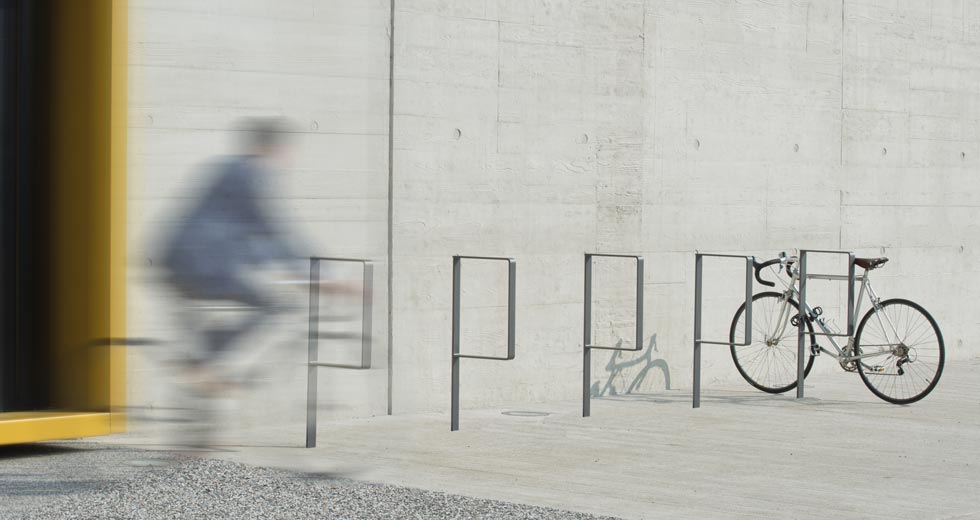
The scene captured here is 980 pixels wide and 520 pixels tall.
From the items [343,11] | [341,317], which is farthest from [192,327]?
[343,11]

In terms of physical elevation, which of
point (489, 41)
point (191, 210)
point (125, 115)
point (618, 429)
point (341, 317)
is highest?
point (489, 41)

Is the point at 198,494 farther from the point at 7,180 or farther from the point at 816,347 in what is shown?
the point at 816,347

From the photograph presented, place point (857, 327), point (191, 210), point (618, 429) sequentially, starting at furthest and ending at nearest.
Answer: point (857, 327) → point (618, 429) → point (191, 210)

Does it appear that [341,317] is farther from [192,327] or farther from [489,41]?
[489,41]

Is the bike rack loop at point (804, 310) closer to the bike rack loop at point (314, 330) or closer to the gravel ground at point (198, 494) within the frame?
the bike rack loop at point (314, 330)

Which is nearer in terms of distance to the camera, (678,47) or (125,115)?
(125,115)

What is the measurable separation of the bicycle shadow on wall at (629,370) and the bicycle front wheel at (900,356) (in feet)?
4.98

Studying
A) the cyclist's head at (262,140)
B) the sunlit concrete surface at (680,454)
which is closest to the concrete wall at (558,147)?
the sunlit concrete surface at (680,454)

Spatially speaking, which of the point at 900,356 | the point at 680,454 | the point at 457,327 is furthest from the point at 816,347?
the point at 457,327

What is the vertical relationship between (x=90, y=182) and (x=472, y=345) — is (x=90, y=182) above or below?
above

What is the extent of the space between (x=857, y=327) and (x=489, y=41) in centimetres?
345

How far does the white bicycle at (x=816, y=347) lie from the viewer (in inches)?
426

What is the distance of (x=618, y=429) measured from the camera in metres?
9.51

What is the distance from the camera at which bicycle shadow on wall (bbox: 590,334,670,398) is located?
11.3 meters
